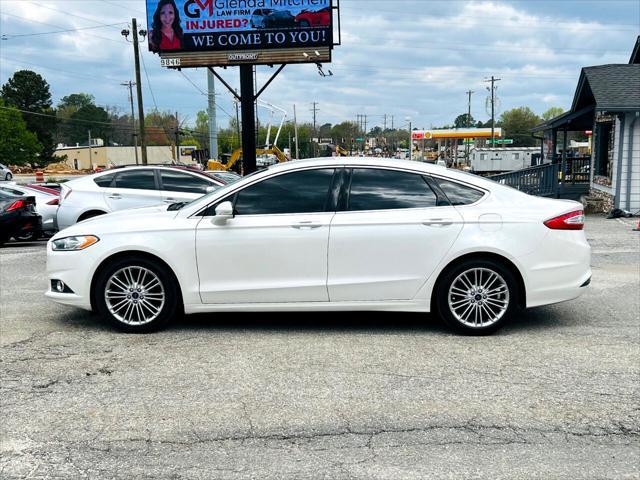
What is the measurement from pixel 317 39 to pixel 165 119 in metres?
122

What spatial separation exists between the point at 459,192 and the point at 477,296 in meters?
1.01

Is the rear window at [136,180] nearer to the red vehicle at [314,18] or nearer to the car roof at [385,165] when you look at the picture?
the car roof at [385,165]

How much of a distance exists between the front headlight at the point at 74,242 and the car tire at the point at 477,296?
10.9 ft

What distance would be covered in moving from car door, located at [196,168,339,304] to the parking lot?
1.37 ft

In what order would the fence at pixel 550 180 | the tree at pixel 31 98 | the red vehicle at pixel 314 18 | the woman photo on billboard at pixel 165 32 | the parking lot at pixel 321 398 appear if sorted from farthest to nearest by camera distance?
1. the tree at pixel 31 98
2. the woman photo on billboard at pixel 165 32
3. the red vehicle at pixel 314 18
4. the fence at pixel 550 180
5. the parking lot at pixel 321 398

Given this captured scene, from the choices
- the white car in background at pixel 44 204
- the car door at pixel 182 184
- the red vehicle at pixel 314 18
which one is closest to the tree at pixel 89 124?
the red vehicle at pixel 314 18

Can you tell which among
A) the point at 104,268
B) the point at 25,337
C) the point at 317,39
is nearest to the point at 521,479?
the point at 104,268

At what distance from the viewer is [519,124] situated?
12106 cm

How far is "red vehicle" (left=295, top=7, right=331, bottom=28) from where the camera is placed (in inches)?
837

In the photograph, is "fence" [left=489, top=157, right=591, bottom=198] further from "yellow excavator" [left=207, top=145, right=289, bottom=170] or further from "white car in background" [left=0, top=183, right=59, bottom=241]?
"yellow excavator" [left=207, top=145, right=289, bottom=170]

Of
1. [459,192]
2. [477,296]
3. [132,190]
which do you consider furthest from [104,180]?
[477,296]

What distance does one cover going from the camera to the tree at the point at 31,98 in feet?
280

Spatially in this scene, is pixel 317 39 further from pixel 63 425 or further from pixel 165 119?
pixel 165 119

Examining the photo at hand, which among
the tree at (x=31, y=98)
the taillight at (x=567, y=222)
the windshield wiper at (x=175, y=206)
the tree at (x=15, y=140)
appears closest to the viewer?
the taillight at (x=567, y=222)
